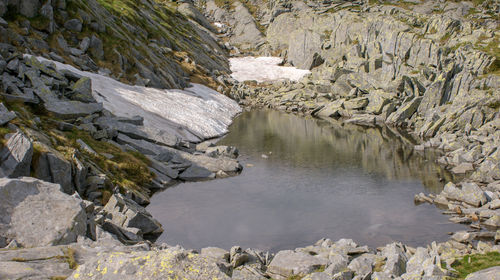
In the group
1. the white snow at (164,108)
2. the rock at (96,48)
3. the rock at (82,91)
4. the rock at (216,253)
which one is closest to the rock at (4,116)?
the rock at (216,253)

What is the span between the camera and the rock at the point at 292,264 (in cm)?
2175

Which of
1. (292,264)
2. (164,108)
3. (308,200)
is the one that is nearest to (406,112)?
(164,108)

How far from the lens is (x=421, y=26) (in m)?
115

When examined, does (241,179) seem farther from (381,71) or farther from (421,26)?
(421,26)

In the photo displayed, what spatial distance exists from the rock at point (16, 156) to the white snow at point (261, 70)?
105 metres

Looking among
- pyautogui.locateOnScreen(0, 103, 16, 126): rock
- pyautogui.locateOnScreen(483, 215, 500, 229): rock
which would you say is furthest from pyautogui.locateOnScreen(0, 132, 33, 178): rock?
pyautogui.locateOnScreen(483, 215, 500, 229): rock

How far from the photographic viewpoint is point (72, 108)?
42.4 metres

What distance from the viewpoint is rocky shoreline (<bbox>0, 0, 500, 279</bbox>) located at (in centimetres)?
1469

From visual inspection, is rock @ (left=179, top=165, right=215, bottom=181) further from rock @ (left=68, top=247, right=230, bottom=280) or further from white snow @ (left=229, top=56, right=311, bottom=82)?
white snow @ (left=229, top=56, right=311, bottom=82)

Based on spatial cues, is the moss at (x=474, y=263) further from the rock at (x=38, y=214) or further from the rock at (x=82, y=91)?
the rock at (x=82, y=91)

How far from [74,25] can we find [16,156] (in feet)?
177

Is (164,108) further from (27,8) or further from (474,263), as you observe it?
(474,263)

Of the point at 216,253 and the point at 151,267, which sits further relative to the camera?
the point at 216,253

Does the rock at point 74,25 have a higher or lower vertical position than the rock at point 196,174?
higher
